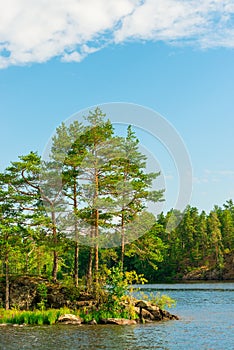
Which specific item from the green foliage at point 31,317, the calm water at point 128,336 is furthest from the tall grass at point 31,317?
the calm water at point 128,336

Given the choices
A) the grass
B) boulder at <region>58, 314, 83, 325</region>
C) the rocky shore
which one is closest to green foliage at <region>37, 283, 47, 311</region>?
the rocky shore

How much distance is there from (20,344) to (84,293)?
9581mm

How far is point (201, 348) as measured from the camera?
2067cm

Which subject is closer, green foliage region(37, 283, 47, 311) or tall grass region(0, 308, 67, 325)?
tall grass region(0, 308, 67, 325)

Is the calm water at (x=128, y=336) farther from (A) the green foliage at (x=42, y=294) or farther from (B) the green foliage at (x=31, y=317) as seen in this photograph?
(A) the green foliage at (x=42, y=294)

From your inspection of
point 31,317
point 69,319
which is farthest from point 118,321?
point 31,317

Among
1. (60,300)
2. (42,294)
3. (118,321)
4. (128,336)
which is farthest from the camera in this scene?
(60,300)

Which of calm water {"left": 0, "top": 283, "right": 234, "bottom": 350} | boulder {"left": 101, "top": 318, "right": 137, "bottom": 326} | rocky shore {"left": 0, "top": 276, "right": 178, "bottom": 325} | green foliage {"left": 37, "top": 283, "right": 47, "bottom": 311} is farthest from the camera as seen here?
green foliage {"left": 37, "top": 283, "right": 47, "bottom": 311}

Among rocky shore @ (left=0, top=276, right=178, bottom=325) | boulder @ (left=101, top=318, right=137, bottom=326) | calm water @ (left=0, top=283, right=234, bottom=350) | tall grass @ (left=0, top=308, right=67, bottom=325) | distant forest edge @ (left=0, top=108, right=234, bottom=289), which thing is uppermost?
distant forest edge @ (left=0, top=108, right=234, bottom=289)

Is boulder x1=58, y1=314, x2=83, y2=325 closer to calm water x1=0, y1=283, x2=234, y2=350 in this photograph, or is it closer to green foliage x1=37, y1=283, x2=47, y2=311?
calm water x1=0, y1=283, x2=234, y2=350

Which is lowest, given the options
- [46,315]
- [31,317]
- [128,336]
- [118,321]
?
[128,336]

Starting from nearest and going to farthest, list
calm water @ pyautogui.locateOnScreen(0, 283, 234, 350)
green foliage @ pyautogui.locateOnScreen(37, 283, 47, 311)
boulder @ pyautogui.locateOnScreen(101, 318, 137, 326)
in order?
A: calm water @ pyautogui.locateOnScreen(0, 283, 234, 350), boulder @ pyautogui.locateOnScreen(101, 318, 137, 326), green foliage @ pyautogui.locateOnScreen(37, 283, 47, 311)

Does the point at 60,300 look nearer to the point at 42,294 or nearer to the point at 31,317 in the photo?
the point at 42,294

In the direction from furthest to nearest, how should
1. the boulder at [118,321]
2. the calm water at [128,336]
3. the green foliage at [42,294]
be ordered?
the green foliage at [42,294], the boulder at [118,321], the calm water at [128,336]
